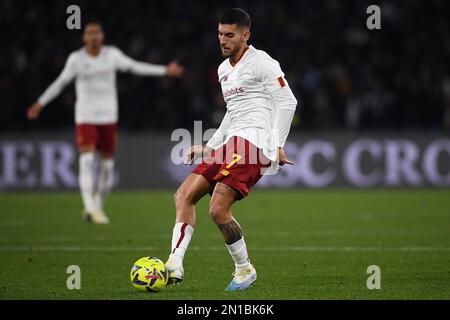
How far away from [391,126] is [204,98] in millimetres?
4205

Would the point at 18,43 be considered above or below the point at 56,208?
above

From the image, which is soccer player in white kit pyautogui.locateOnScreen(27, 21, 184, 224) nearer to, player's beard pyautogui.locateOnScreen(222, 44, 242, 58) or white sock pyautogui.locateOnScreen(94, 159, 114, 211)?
white sock pyautogui.locateOnScreen(94, 159, 114, 211)

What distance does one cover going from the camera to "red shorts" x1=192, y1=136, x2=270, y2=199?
7305 millimetres

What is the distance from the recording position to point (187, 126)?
790 inches

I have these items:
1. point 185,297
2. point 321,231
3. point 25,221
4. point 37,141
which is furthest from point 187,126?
point 185,297

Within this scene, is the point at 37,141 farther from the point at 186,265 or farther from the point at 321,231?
the point at 186,265

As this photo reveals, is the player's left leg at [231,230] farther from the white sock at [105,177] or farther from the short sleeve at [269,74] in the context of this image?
the white sock at [105,177]

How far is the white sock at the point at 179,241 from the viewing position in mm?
7418

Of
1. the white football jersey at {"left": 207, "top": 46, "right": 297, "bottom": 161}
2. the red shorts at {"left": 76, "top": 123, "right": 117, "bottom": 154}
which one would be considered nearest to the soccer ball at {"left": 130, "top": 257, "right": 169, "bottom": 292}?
the white football jersey at {"left": 207, "top": 46, "right": 297, "bottom": 161}

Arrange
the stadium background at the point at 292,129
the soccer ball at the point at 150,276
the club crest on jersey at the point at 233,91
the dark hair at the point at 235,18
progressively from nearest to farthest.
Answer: the soccer ball at the point at 150,276 → the dark hair at the point at 235,18 → the club crest on jersey at the point at 233,91 → the stadium background at the point at 292,129

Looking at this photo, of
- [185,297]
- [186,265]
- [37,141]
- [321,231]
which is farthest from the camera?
[37,141]

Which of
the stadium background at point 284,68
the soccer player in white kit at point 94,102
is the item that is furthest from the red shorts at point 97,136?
the stadium background at point 284,68

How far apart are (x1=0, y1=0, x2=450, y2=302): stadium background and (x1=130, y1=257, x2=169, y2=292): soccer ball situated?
10.7 feet

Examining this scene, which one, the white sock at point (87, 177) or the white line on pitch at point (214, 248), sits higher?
the white sock at point (87, 177)
